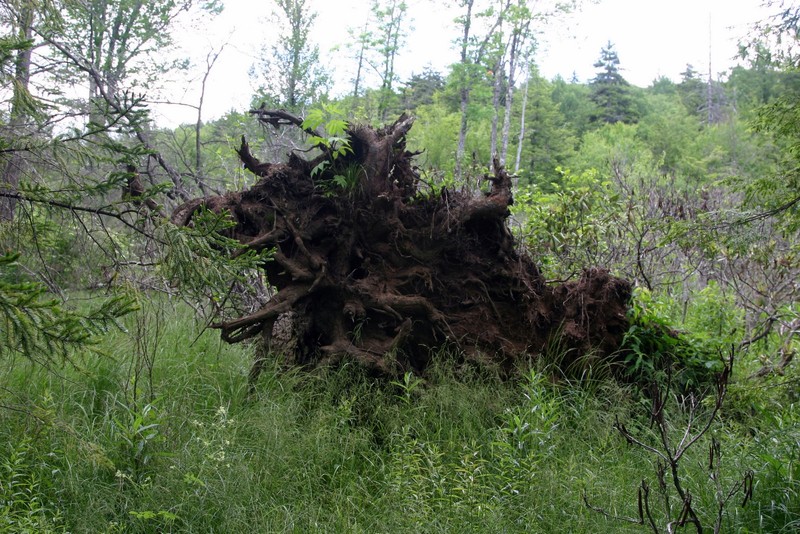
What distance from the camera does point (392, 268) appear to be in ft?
18.3

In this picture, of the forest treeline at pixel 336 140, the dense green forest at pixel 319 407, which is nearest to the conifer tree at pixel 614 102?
the forest treeline at pixel 336 140

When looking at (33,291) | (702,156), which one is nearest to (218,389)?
(33,291)

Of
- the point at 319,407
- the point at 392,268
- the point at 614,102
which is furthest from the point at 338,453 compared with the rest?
the point at 614,102

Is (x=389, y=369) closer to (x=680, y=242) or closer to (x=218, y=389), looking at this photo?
(x=218, y=389)

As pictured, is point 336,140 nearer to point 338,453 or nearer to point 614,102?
point 338,453

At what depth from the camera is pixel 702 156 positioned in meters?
38.4

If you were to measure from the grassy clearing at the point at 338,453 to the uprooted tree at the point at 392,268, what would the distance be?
0.40m

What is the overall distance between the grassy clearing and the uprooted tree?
403 millimetres

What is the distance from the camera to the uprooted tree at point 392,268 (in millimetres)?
5293

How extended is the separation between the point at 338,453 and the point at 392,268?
1.98 metres

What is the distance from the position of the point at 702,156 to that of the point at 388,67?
23682 mm

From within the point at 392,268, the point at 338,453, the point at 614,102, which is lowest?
the point at 338,453

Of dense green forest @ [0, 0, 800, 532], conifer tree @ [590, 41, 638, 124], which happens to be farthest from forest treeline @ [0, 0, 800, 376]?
conifer tree @ [590, 41, 638, 124]

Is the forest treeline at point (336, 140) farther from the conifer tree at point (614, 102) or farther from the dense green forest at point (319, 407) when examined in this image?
the conifer tree at point (614, 102)
